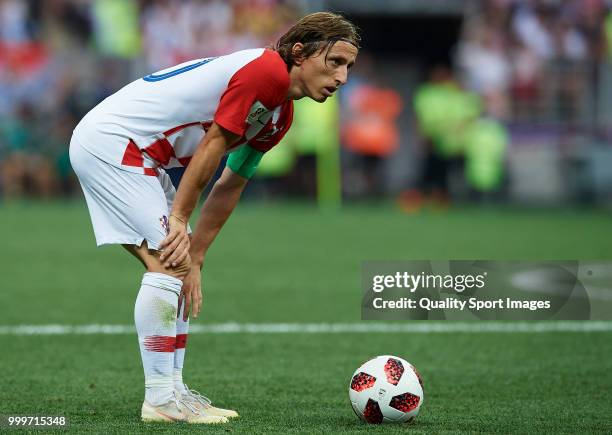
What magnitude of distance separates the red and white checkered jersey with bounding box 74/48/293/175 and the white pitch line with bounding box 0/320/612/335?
115 inches

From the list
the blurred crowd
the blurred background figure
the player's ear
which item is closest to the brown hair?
the player's ear

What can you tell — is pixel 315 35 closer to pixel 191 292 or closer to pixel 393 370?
pixel 191 292

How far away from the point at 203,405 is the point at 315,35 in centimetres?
167

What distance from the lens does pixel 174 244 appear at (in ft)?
15.9

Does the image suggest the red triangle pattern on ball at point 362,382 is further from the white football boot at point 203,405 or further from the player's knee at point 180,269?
the player's knee at point 180,269

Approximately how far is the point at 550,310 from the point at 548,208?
48.2ft

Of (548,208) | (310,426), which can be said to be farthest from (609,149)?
(310,426)

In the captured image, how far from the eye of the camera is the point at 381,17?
76.0 feet

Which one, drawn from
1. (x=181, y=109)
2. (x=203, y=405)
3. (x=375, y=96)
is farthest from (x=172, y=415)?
(x=375, y=96)

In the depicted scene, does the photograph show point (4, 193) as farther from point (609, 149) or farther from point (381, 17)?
point (609, 149)

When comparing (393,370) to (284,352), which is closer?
(393,370)

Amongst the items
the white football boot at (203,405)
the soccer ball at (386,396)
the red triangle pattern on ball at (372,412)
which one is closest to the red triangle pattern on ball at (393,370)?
the soccer ball at (386,396)

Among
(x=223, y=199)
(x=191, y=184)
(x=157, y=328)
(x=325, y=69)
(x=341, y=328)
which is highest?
(x=325, y=69)

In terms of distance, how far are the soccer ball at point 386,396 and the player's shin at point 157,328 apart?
2.62 ft
